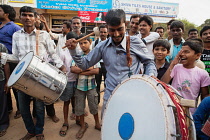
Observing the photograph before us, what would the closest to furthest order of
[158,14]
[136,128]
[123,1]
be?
[136,128]
[123,1]
[158,14]

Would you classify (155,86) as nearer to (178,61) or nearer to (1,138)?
(178,61)

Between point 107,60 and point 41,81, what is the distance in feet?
2.81

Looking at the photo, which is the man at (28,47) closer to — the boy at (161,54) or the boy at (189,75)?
the boy at (161,54)

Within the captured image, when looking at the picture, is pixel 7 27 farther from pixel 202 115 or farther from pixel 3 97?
pixel 202 115

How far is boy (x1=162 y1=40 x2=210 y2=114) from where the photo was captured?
198 centimetres

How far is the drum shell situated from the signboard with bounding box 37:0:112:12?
32.3 feet

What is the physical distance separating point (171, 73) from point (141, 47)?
0.57 meters

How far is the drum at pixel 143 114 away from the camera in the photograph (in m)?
1.05

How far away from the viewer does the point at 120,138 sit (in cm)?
134

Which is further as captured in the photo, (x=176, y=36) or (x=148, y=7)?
(x=148, y=7)

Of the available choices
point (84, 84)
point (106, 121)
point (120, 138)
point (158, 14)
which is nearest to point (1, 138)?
point (84, 84)

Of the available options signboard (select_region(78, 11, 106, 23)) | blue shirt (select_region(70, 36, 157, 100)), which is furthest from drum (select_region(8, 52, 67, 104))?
signboard (select_region(78, 11, 106, 23))

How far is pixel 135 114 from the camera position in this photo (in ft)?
4.07

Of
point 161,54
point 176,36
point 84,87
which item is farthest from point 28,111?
point 176,36
